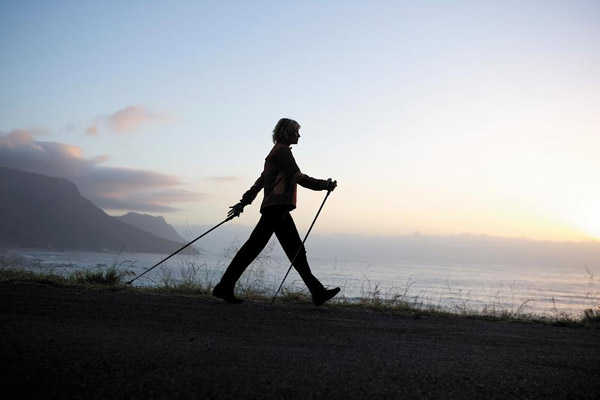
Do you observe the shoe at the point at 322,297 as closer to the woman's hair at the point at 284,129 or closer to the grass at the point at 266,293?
the grass at the point at 266,293

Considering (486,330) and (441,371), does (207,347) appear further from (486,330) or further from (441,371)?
(486,330)

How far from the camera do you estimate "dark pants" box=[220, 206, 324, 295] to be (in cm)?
563

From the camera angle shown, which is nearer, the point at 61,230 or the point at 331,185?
the point at 331,185

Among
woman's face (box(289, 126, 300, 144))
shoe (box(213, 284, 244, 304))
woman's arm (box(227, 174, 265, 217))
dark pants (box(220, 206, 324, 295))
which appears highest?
woman's face (box(289, 126, 300, 144))

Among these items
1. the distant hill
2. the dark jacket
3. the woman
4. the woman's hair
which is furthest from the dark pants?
the distant hill

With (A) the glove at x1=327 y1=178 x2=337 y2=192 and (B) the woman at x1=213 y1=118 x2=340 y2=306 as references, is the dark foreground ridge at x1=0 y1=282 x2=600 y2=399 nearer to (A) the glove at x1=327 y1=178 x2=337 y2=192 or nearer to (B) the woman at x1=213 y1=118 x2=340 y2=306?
(B) the woman at x1=213 y1=118 x2=340 y2=306

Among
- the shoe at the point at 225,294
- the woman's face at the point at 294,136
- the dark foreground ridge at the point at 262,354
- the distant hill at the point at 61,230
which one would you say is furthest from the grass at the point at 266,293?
the distant hill at the point at 61,230

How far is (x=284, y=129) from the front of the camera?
602cm

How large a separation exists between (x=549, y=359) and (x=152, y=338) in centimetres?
302

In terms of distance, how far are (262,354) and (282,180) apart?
10.5 ft

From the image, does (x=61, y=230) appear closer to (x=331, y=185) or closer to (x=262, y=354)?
(x=331, y=185)

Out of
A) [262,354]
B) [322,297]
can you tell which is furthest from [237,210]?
[262,354]

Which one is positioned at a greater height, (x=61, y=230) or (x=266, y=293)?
(x=61, y=230)

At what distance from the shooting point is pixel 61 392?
1895 mm
